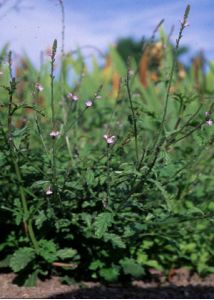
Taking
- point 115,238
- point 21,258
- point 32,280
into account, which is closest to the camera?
point 115,238

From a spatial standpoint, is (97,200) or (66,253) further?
(66,253)

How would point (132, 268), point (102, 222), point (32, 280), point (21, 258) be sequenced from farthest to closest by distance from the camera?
point (132, 268), point (32, 280), point (21, 258), point (102, 222)

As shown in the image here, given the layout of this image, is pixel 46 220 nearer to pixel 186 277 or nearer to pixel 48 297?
pixel 48 297

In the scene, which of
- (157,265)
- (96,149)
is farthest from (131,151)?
(157,265)

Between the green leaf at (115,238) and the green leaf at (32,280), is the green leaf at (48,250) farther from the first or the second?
the green leaf at (115,238)

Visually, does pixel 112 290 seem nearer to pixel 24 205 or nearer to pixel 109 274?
pixel 109 274

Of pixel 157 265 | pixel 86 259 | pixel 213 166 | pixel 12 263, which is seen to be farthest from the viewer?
pixel 213 166

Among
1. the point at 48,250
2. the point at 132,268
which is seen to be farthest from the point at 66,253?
the point at 132,268
